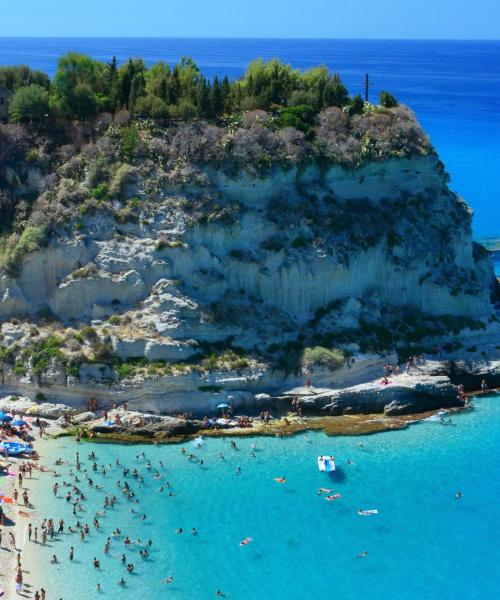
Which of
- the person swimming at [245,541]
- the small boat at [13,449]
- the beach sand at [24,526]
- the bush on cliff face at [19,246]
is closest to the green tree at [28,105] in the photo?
the bush on cliff face at [19,246]

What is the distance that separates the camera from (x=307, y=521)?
34.4 meters

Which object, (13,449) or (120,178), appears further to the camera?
(120,178)

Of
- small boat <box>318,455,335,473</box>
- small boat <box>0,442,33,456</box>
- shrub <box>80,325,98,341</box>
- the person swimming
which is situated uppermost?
shrub <box>80,325,98,341</box>

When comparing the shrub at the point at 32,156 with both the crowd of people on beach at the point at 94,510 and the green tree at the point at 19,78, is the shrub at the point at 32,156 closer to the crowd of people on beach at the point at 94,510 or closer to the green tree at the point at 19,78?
the green tree at the point at 19,78

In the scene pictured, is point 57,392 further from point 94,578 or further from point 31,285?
point 94,578

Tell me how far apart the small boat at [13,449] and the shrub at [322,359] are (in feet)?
45.2

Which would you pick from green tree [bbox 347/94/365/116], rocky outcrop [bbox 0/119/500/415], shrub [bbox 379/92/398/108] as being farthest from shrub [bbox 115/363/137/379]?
shrub [bbox 379/92/398/108]

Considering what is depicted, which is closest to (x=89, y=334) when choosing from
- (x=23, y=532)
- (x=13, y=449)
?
(x=13, y=449)

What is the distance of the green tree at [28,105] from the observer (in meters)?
49.8

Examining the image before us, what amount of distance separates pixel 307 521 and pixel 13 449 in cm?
1325

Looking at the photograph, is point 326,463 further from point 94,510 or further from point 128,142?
point 128,142

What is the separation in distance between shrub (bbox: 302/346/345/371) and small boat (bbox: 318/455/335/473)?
609 centimetres

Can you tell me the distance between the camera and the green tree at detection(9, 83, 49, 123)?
49844 millimetres

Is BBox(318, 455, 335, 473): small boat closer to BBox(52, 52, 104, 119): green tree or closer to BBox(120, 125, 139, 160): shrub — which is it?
BBox(120, 125, 139, 160): shrub
